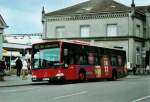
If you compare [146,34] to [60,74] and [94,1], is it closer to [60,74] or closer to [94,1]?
[94,1]

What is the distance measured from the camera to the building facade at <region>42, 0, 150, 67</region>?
67.6 m

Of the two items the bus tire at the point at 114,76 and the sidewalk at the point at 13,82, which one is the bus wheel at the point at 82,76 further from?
the bus tire at the point at 114,76

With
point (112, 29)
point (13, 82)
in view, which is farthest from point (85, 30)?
point (13, 82)

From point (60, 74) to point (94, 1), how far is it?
42883mm

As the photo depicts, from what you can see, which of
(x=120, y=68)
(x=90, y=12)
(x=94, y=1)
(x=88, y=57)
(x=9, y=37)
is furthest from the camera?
(x=9, y=37)

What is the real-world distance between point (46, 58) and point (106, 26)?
119ft

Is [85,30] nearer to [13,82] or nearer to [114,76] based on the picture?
[114,76]

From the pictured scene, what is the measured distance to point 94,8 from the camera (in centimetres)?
7106

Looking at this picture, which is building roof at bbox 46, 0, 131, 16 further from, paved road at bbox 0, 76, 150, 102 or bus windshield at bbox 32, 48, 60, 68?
paved road at bbox 0, 76, 150, 102

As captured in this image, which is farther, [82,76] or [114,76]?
[114,76]

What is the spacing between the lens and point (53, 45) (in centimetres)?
3350

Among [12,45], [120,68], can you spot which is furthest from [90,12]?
[120,68]

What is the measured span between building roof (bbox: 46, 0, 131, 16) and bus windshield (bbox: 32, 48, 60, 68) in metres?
34.9

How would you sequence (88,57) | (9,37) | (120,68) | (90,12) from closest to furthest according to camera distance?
1. (88,57)
2. (120,68)
3. (90,12)
4. (9,37)
